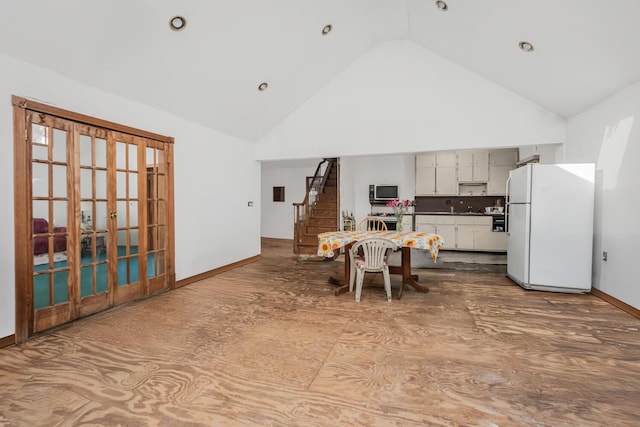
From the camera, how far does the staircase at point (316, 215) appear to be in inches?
273

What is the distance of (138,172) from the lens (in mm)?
3783

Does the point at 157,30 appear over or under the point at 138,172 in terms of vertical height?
over

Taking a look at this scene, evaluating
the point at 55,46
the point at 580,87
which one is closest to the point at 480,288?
the point at 580,87

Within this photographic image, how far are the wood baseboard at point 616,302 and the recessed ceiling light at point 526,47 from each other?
118 inches

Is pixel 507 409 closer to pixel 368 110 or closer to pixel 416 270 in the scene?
pixel 416 270

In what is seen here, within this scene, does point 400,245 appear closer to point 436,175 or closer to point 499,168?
point 436,175

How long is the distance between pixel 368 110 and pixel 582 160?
10.5 feet

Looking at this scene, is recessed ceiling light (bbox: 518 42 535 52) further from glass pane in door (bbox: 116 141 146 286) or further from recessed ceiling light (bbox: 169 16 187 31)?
glass pane in door (bbox: 116 141 146 286)

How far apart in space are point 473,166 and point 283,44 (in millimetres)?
5437

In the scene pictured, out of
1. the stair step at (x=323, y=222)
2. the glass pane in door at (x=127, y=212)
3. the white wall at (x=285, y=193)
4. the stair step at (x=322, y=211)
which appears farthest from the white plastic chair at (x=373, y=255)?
the white wall at (x=285, y=193)

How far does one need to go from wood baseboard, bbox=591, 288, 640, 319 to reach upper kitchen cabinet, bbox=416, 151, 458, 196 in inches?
157

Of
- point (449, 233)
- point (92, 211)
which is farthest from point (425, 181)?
point (92, 211)

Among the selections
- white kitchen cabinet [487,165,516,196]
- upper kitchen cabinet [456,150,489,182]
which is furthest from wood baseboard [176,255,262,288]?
white kitchen cabinet [487,165,516,196]

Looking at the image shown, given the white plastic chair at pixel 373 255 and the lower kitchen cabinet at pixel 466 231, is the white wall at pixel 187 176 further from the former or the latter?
the lower kitchen cabinet at pixel 466 231
